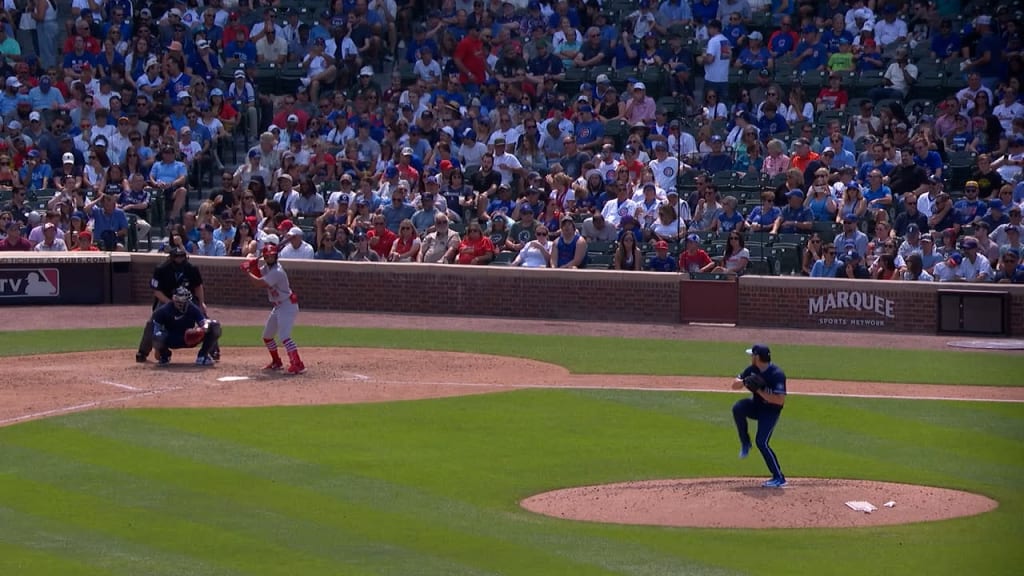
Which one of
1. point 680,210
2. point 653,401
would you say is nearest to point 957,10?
point 680,210

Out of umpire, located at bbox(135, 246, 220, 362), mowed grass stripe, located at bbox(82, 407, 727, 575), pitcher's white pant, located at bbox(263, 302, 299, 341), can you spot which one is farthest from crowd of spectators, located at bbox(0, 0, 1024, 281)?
mowed grass stripe, located at bbox(82, 407, 727, 575)

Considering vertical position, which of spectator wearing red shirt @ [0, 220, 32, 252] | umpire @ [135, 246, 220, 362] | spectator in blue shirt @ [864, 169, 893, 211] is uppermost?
spectator in blue shirt @ [864, 169, 893, 211]

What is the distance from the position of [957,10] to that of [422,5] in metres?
10.6

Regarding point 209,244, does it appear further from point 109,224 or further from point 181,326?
point 181,326

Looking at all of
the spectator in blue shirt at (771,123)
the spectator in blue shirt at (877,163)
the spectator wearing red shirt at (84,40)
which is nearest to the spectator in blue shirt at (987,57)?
the spectator in blue shirt at (877,163)

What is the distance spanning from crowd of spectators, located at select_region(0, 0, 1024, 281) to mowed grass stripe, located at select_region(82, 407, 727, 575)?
7.75 m

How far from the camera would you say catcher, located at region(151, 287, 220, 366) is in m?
18.8

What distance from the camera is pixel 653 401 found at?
17047 mm

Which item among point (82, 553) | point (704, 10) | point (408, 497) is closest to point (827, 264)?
point (704, 10)

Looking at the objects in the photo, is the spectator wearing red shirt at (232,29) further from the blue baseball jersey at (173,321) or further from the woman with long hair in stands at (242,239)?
the blue baseball jersey at (173,321)

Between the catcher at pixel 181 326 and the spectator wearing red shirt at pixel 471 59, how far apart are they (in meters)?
11.5

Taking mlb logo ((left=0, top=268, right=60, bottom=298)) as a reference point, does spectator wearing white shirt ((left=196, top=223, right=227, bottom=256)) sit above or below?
above

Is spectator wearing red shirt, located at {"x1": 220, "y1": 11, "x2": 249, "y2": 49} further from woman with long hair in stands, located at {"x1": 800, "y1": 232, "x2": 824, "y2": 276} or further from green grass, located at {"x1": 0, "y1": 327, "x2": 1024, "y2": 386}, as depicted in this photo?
woman with long hair in stands, located at {"x1": 800, "y1": 232, "x2": 824, "y2": 276}

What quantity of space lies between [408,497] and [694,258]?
11531mm
